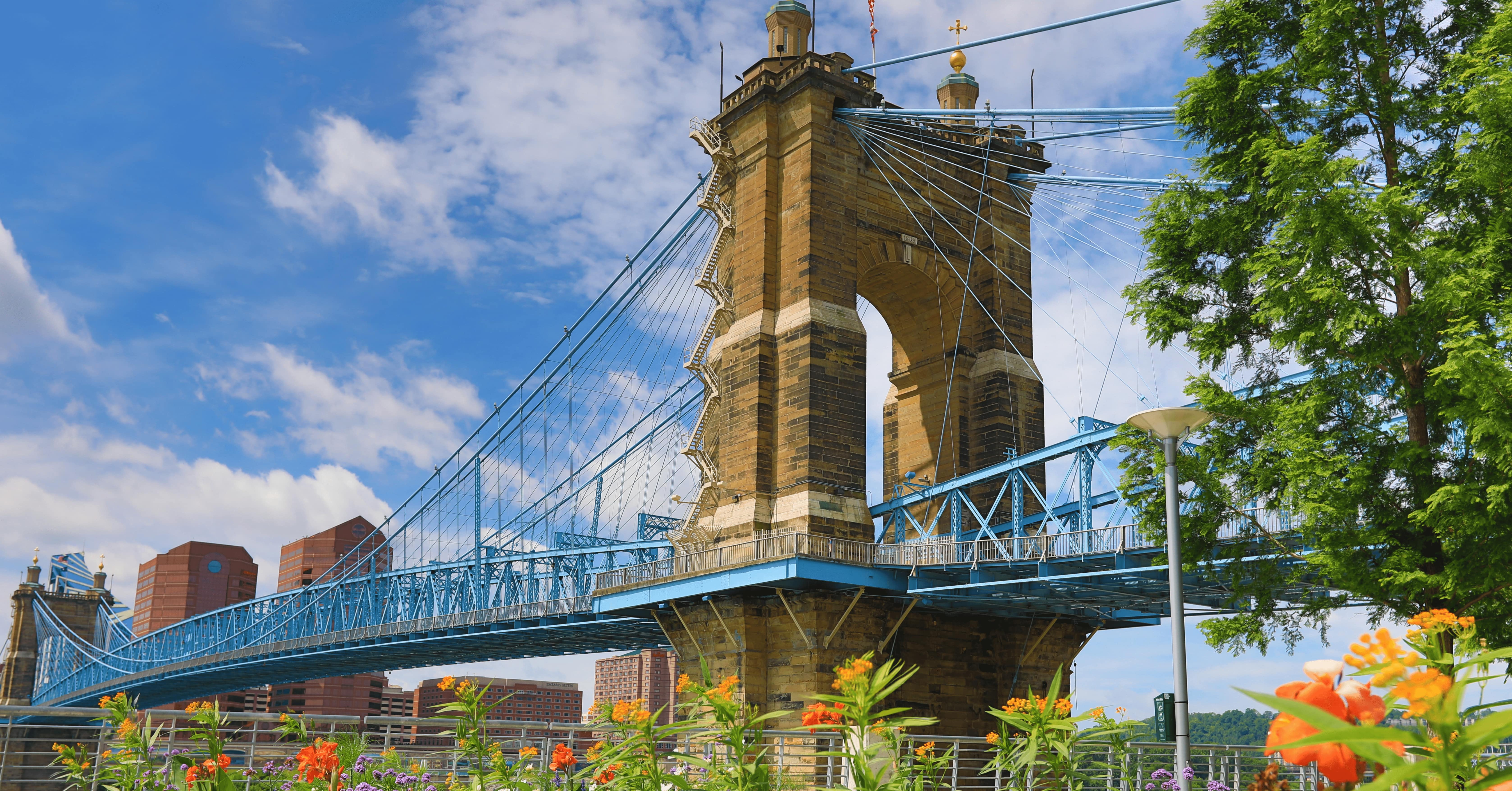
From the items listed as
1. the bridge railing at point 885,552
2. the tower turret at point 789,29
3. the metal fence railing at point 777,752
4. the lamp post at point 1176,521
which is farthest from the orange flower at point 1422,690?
the tower turret at point 789,29

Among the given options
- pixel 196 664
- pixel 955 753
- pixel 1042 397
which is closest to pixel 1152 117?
pixel 1042 397

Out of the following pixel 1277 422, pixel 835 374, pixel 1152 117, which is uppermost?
pixel 1152 117

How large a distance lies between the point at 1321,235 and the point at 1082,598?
17.3 metres

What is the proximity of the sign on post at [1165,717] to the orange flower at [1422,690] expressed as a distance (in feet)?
42.7

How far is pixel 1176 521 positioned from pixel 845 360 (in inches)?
747

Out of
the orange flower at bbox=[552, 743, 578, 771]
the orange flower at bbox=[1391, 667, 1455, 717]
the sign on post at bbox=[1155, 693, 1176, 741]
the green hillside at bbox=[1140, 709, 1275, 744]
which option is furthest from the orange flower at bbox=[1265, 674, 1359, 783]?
the green hillside at bbox=[1140, 709, 1275, 744]

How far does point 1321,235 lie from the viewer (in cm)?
1356

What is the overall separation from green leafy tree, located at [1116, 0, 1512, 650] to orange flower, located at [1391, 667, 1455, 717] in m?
11.7

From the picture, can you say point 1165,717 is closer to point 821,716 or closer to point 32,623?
point 821,716

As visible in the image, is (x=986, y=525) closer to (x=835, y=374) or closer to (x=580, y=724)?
(x=835, y=374)

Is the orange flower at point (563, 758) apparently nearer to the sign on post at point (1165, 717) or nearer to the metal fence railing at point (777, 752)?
the metal fence railing at point (777, 752)

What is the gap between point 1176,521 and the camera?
1315 cm

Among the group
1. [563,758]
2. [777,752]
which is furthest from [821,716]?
[777,752]

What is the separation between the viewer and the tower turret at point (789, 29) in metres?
34.8
